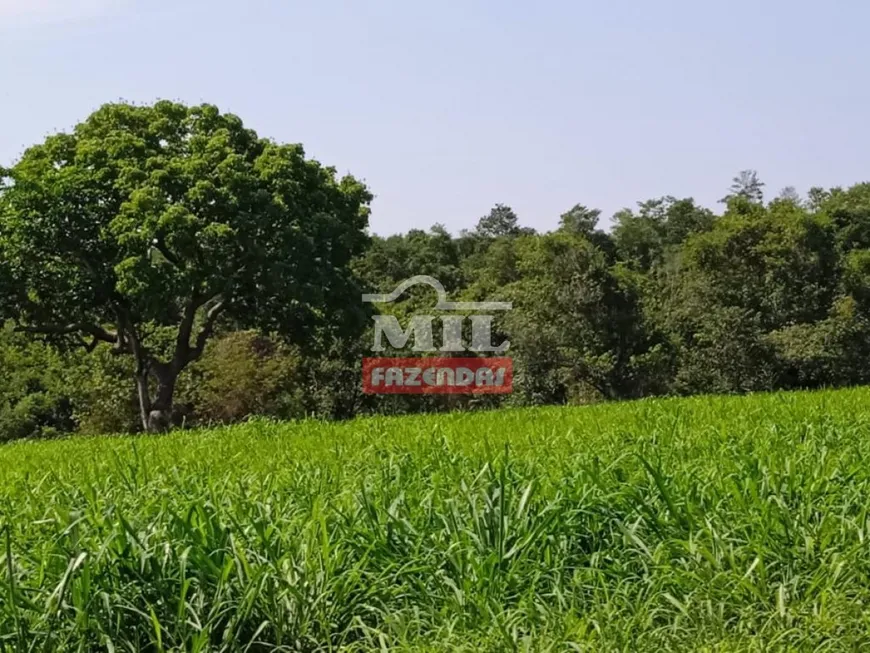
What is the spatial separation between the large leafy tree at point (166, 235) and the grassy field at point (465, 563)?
11.6 m

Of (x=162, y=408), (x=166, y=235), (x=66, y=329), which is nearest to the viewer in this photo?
(x=166, y=235)

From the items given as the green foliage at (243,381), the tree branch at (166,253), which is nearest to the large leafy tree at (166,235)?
the tree branch at (166,253)

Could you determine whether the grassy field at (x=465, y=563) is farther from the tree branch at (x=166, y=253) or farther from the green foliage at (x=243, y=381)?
the green foliage at (x=243, y=381)

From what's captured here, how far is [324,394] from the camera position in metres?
24.9

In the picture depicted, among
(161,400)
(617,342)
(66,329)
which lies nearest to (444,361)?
(617,342)

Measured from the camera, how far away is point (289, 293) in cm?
1550

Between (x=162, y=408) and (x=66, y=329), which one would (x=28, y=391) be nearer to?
(x=66, y=329)

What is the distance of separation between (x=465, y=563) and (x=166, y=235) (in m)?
13.3

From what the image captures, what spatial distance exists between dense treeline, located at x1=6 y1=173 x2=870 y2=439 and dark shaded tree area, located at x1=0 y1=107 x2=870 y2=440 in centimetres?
6

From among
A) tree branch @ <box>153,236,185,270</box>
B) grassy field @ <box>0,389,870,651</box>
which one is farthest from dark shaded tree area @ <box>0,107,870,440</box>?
grassy field @ <box>0,389,870,651</box>

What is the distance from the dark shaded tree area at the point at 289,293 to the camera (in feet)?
50.8

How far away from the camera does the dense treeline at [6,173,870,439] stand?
22.9 meters

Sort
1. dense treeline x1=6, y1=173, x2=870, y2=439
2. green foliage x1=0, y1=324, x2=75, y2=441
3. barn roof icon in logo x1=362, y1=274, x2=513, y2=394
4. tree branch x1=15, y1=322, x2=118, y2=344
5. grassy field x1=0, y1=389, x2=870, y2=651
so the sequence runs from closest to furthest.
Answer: grassy field x1=0, y1=389, x2=870, y2=651 → tree branch x1=15, y1=322, x2=118, y2=344 → dense treeline x1=6, y1=173, x2=870, y2=439 → barn roof icon in logo x1=362, y1=274, x2=513, y2=394 → green foliage x1=0, y1=324, x2=75, y2=441

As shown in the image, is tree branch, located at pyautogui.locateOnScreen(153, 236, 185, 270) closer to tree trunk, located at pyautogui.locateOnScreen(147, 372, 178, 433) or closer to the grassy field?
tree trunk, located at pyautogui.locateOnScreen(147, 372, 178, 433)
